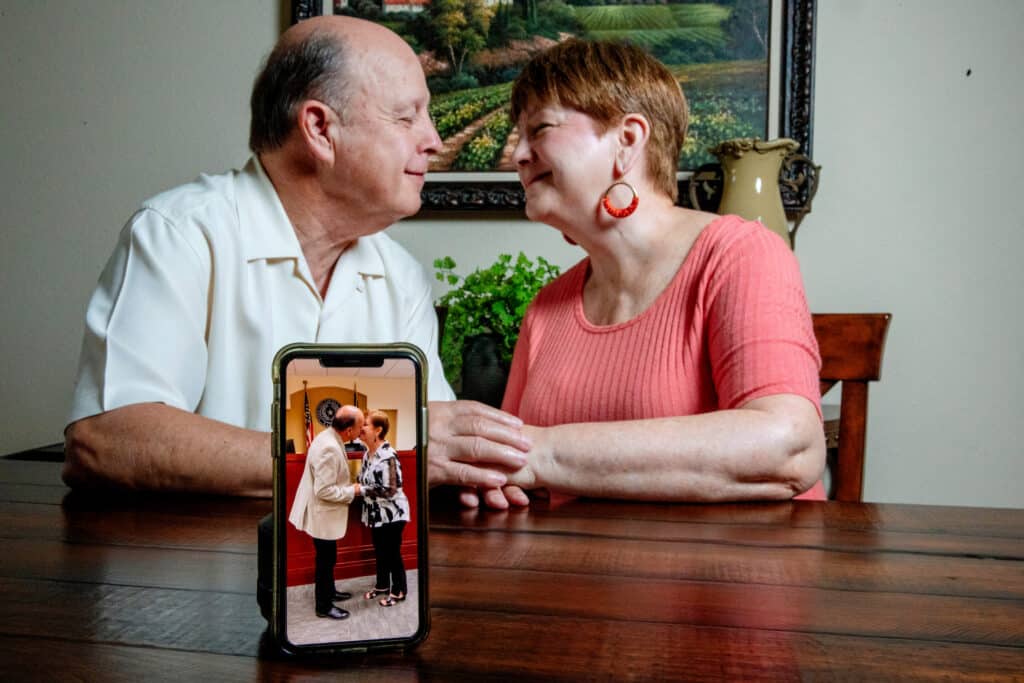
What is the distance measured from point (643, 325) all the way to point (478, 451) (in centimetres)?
43

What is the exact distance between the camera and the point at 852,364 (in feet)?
5.61

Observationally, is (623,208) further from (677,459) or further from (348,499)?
(348,499)

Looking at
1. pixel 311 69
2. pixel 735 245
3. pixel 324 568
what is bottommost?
pixel 324 568

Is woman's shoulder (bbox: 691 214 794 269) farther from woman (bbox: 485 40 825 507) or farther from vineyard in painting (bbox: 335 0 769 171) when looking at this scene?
vineyard in painting (bbox: 335 0 769 171)

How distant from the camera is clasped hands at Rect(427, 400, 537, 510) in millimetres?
982

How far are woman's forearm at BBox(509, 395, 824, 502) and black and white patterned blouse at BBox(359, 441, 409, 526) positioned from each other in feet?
1.63

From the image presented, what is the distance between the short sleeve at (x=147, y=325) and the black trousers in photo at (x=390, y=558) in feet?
2.30

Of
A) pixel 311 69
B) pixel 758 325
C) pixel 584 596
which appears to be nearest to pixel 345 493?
pixel 584 596

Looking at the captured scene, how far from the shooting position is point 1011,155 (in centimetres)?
219

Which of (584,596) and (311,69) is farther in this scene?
(311,69)

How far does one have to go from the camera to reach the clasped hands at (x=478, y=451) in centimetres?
98

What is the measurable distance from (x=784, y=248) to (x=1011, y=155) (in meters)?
1.33

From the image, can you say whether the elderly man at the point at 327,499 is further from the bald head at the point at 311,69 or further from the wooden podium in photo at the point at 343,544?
the bald head at the point at 311,69

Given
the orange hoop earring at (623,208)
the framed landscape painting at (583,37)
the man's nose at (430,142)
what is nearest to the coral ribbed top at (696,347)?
the orange hoop earring at (623,208)
